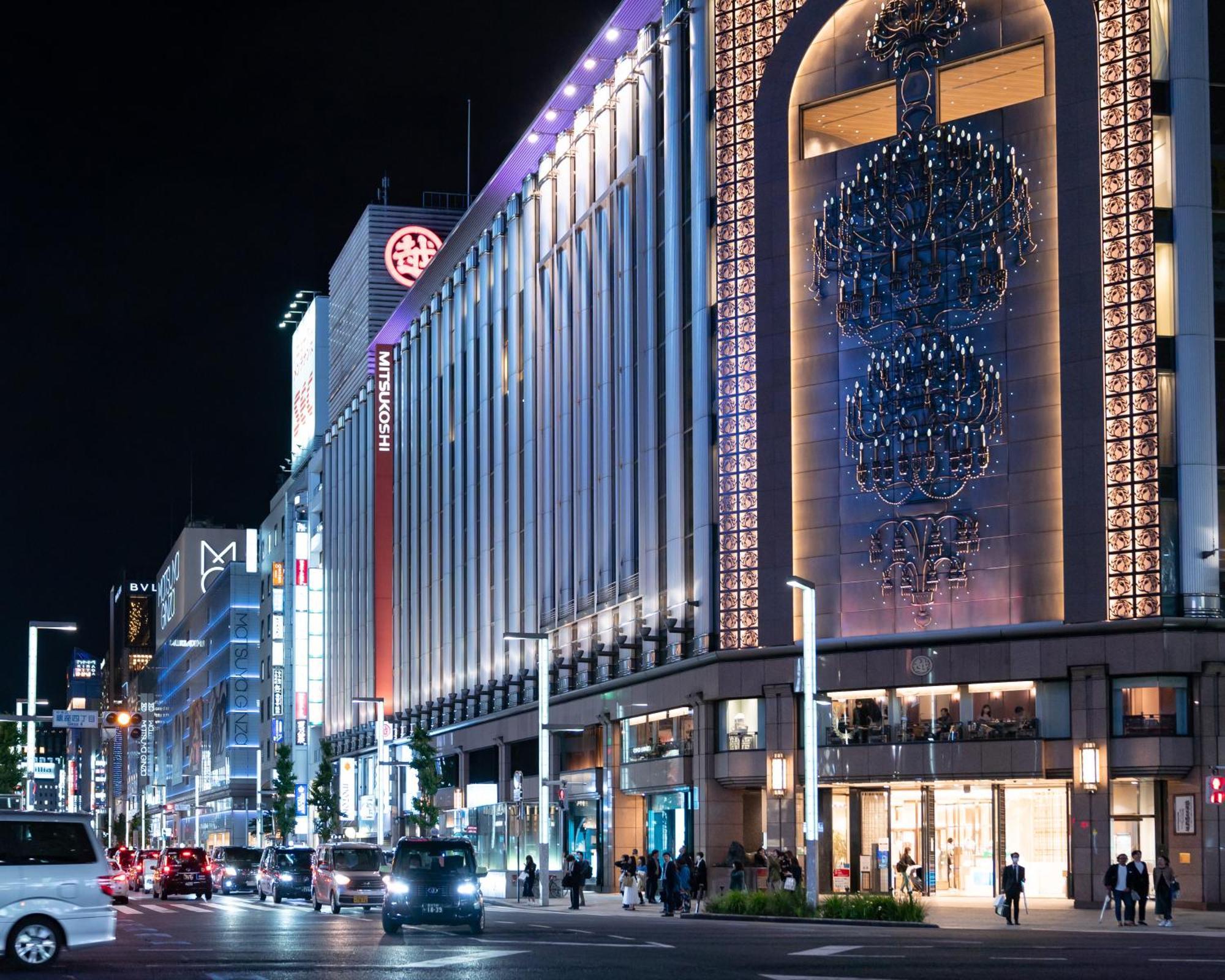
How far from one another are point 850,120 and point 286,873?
3084cm

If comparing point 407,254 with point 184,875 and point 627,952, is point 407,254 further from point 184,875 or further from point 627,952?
point 627,952

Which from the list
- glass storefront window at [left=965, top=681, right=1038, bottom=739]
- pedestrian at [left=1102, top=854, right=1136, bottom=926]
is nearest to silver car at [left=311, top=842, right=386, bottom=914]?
glass storefront window at [left=965, top=681, right=1038, bottom=739]

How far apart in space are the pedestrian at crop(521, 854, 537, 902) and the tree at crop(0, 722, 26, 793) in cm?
10603

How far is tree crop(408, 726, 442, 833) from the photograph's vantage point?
85438 mm

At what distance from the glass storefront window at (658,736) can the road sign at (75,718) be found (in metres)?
20.0

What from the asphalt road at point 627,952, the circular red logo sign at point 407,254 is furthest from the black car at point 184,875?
the circular red logo sign at point 407,254

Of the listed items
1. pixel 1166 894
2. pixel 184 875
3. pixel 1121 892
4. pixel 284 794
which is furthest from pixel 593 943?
pixel 284 794

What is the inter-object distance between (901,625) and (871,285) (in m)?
10.3

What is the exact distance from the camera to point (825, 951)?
105 ft

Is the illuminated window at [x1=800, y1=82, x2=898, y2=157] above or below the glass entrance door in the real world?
above

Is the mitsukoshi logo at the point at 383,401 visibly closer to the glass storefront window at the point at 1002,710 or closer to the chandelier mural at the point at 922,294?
the chandelier mural at the point at 922,294

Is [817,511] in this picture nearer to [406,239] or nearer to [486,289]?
[486,289]

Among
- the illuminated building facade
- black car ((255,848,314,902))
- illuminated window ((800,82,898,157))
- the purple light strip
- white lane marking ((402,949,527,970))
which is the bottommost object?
black car ((255,848,314,902))

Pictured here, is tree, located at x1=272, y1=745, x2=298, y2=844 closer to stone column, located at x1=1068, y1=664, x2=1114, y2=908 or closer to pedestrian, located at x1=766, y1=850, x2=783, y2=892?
pedestrian, located at x1=766, y1=850, x2=783, y2=892
